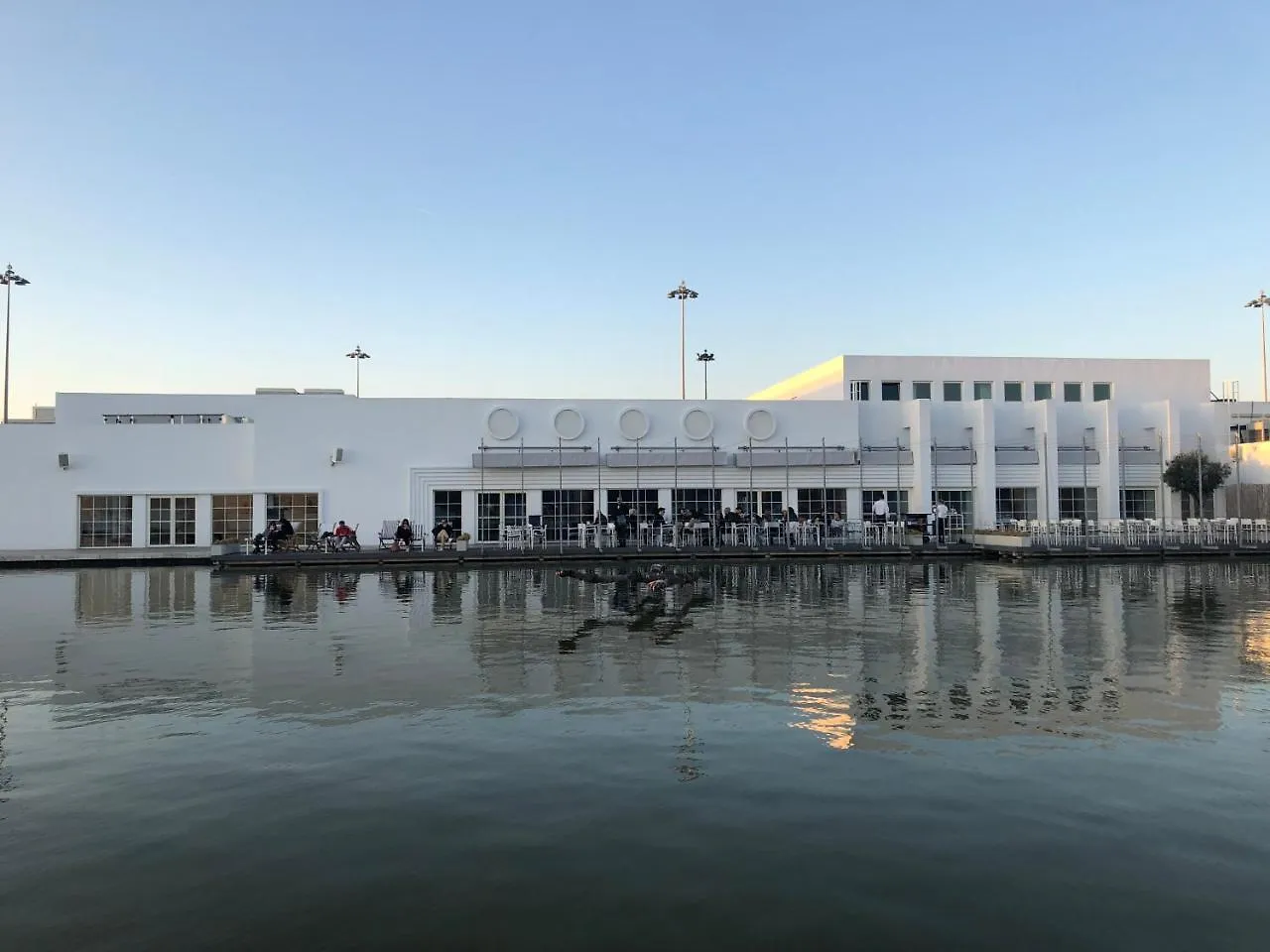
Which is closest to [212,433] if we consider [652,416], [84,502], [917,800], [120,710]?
[84,502]

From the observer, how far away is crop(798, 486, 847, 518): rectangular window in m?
34.4

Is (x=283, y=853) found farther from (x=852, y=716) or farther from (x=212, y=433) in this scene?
(x=212, y=433)

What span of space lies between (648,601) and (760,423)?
1784 centimetres

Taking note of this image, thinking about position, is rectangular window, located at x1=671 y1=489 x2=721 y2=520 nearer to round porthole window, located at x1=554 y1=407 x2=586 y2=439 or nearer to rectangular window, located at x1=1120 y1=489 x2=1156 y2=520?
round porthole window, located at x1=554 y1=407 x2=586 y2=439

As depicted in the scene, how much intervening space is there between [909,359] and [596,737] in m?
37.1

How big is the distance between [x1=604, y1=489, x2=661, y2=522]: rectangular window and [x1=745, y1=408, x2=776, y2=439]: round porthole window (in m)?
4.50

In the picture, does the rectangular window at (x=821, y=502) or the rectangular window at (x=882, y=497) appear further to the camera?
the rectangular window at (x=882, y=497)

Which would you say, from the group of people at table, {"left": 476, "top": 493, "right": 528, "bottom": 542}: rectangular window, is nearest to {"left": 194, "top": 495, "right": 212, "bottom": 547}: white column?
{"left": 476, "top": 493, "right": 528, "bottom": 542}: rectangular window

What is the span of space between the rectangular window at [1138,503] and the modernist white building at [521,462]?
7 cm

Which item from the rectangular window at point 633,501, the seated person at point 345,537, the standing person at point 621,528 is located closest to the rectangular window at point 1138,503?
the rectangular window at point 633,501

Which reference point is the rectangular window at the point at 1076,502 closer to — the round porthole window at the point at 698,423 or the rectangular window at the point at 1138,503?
the rectangular window at the point at 1138,503

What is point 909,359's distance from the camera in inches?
1636

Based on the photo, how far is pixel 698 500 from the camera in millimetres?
34000

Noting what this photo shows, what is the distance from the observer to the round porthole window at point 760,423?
3450 centimetres
